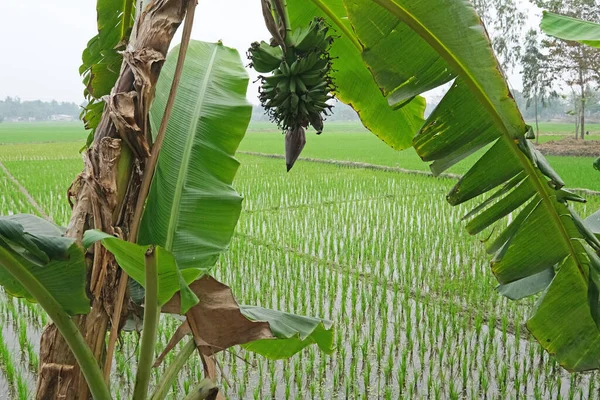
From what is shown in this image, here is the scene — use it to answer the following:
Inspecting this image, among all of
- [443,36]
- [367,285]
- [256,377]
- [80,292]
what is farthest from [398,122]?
[367,285]

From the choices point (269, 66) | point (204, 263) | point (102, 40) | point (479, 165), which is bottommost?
point (204, 263)

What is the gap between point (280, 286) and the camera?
14.8 ft

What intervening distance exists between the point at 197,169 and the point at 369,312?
2924mm

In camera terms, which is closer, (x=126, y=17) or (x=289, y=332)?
(x=289, y=332)

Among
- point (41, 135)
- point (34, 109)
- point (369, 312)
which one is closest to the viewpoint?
point (369, 312)

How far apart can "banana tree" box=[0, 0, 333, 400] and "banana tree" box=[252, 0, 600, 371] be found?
0.25 m

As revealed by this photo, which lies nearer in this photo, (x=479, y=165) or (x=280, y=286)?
(x=479, y=165)

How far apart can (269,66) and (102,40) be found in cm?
61

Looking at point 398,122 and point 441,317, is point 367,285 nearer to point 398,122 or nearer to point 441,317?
point 441,317


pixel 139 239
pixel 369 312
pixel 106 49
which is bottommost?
pixel 369 312

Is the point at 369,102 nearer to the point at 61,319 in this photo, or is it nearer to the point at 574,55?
the point at 61,319

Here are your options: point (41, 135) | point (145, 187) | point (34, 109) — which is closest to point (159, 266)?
point (145, 187)

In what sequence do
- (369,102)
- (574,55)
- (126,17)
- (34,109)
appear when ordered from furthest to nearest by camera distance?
(34,109)
(574,55)
(369,102)
(126,17)

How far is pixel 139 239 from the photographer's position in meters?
1.22
